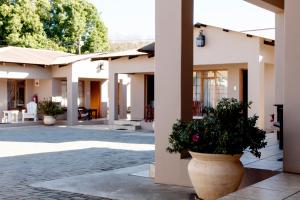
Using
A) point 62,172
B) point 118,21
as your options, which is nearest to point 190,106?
point 62,172

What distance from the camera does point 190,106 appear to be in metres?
7.50

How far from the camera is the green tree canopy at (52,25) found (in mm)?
32875

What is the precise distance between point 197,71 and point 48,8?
2030cm

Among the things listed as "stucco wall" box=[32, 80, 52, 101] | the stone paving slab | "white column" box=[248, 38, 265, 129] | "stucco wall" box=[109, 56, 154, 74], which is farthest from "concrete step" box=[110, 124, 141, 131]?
the stone paving slab

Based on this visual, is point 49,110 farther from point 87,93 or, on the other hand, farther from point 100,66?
point 87,93

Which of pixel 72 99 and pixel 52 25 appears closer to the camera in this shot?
pixel 72 99

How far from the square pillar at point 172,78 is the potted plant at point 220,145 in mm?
1152

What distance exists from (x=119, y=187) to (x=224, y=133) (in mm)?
2305

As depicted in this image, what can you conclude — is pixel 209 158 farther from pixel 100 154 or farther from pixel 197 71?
pixel 197 71

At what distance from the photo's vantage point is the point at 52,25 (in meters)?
37.7

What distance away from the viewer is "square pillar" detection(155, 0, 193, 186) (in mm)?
7387

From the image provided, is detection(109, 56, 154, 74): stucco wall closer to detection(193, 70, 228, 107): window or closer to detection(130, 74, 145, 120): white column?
detection(130, 74, 145, 120): white column

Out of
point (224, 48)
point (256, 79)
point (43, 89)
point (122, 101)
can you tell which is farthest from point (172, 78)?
point (43, 89)

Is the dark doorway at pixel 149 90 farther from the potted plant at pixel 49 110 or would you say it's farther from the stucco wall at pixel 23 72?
the stucco wall at pixel 23 72
